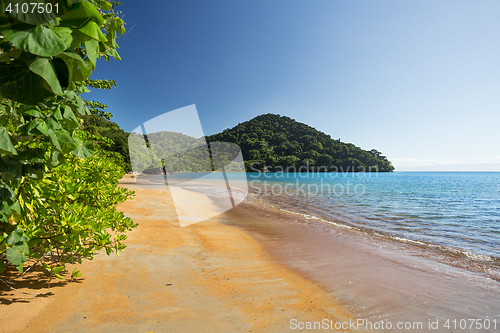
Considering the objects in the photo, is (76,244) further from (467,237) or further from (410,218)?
(410,218)

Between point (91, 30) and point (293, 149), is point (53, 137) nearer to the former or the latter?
point (91, 30)

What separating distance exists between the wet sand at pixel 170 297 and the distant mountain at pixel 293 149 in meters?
91.8

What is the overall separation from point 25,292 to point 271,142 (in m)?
110

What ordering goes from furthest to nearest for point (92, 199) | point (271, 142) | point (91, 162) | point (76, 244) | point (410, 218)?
1. point (271, 142)
2. point (410, 218)
3. point (91, 162)
4. point (92, 199)
5. point (76, 244)

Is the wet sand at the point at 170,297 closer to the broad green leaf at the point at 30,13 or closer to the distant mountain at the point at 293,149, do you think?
the broad green leaf at the point at 30,13

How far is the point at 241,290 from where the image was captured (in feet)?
13.6

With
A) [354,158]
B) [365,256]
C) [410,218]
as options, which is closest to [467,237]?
[410,218]

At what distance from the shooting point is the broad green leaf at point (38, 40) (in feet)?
2.73

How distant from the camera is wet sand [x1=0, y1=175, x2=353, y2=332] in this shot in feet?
9.27

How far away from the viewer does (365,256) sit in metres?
6.81

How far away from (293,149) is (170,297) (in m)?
113

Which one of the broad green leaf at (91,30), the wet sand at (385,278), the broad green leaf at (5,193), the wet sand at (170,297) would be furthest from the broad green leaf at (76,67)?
the wet sand at (385,278)

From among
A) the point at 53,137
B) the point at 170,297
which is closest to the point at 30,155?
the point at 53,137

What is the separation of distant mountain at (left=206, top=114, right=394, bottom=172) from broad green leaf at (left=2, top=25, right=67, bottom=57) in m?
95.8
